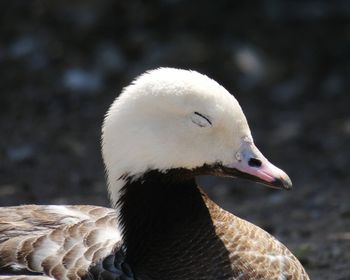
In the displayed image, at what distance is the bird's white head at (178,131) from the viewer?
196 inches

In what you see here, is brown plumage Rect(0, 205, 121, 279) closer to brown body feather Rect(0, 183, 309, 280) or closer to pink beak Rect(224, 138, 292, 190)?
brown body feather Rect(0, 183, 309, 280)

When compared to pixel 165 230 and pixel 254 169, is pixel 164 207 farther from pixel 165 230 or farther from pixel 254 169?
pixel 254 169

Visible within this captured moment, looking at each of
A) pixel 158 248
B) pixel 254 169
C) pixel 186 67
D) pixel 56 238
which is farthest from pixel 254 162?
pixel 186 67

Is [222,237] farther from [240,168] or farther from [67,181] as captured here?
[67,181]

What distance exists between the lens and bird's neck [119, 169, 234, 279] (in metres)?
5.15

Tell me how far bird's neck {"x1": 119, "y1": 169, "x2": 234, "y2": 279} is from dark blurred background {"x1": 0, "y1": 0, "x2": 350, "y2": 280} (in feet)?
9.02

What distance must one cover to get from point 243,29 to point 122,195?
619cm

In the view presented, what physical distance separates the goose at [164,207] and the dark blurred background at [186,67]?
2709mm

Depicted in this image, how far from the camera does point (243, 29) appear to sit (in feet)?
36.3

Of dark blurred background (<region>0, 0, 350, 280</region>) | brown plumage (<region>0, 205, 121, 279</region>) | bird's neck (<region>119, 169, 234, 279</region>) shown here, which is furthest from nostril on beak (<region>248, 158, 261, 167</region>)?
dark blurred background (<region>0, 0, 350, 280</region>)

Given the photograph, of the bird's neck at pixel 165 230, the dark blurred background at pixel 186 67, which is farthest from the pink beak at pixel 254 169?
the dark blurred background at pixel 186 67

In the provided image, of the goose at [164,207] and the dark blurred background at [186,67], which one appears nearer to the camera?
the goose at [164,207]

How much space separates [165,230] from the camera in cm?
522

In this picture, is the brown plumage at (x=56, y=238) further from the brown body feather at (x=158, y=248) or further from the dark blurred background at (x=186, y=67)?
the dark blurred background at (x=186, y=67)
